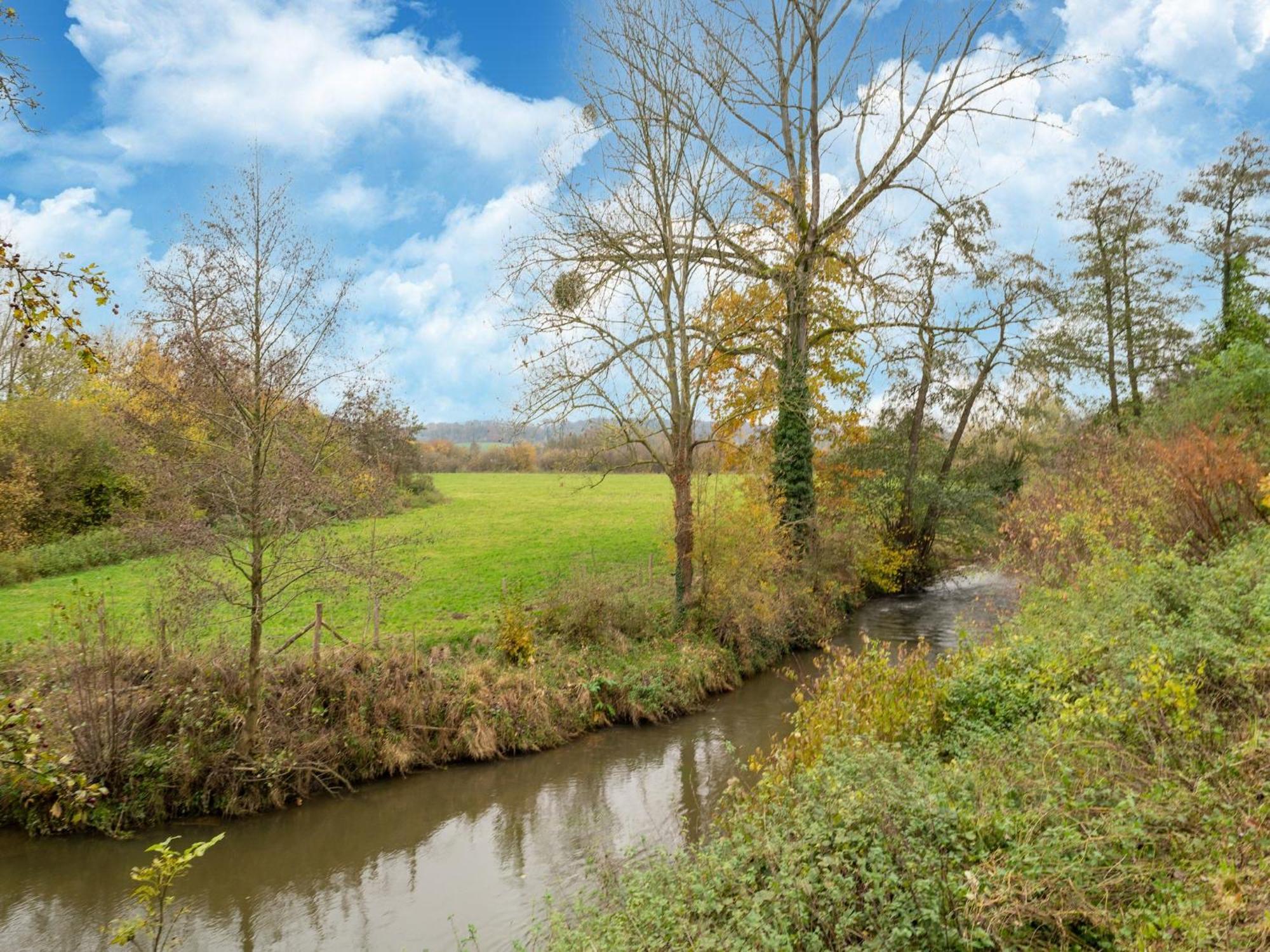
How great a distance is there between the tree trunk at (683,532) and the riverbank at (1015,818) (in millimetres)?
8479

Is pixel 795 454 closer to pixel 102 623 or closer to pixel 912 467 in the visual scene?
pixel 912 467

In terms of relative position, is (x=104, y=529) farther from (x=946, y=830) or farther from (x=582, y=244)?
(x=946, y=830)

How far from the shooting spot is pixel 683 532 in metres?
16.1

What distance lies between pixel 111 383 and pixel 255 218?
1536 centimetres

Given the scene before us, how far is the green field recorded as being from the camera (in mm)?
14156

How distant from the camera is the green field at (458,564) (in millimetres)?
14156

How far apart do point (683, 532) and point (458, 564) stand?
8.14 m

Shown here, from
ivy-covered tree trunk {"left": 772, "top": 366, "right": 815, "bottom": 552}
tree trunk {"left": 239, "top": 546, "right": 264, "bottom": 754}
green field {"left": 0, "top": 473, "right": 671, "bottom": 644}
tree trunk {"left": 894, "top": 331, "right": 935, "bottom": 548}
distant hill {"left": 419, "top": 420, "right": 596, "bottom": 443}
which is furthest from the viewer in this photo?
tree trunk {"left": 894, "top": 331, "right": 935, "bottom": 548}

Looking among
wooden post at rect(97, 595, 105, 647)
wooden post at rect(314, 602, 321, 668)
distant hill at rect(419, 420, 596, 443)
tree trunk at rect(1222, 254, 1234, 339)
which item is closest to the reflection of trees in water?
wooden post at rect(314, 602, 321, 668)

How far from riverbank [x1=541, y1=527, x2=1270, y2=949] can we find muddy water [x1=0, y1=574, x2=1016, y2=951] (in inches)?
54.4

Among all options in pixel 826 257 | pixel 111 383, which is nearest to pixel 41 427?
pixel 111 383

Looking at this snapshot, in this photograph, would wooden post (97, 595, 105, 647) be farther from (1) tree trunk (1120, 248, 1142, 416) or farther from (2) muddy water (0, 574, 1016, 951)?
(1) tree trunk (1120, 248, 1142, 416)

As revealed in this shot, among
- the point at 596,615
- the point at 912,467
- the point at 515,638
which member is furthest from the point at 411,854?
the point at 912,467

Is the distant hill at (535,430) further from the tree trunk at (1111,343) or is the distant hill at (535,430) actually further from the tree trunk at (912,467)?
the tree trunk at (1111,343)
